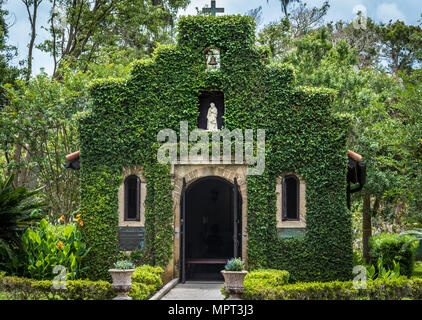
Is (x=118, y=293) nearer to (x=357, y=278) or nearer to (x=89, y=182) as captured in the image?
(x=89, y=182)

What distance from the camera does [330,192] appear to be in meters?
14.7

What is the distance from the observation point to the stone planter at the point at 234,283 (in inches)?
441

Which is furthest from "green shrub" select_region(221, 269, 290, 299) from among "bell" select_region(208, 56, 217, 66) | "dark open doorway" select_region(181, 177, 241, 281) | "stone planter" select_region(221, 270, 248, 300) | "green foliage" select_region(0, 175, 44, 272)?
"bell" select_region(208, 56, 217, 66)

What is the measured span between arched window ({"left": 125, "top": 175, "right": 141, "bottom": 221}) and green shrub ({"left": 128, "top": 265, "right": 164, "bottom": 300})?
189 centimetres

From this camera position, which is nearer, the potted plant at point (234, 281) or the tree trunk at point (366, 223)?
the potted plant at point (234, 281)

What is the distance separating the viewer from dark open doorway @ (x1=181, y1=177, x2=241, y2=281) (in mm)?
18538

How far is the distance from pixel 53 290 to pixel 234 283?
4.60 metres

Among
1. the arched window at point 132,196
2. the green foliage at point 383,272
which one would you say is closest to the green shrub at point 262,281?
the green foliage at point 383,272

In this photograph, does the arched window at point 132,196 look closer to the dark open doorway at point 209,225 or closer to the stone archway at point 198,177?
the stone archway at point 198,177

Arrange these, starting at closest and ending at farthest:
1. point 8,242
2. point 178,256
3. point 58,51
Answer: point 8,242
point 178,256
point 58,51

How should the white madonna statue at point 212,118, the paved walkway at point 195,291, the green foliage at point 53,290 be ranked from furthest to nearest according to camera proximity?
the white madonna statue at point 212,118 < the paved walkway at point 195,291 < the green foliage at point 53,290

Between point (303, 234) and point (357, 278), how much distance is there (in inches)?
75.8

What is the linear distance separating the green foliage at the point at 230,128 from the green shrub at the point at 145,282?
91 cm
